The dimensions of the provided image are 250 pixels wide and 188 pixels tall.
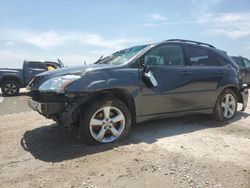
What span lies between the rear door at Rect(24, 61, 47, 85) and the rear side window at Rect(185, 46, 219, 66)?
10.5 m

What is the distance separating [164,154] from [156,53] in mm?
2095

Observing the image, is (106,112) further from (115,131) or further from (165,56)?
(165,56)

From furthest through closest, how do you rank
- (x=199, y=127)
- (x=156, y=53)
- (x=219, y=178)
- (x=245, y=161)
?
(x=199, y=127)
(x=156, y=53)
(x=245, y=161)
(x=219, y=178)

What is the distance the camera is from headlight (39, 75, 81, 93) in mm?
4982

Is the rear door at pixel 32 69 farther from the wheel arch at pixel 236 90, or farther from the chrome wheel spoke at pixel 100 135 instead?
the chrome wheel spoke at pixel 100 135

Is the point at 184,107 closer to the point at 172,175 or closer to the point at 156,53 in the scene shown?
the point at 156,53

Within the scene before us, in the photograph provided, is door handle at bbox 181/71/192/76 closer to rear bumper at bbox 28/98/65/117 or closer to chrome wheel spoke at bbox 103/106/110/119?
chrome wheel spoke at bbox 103/106/110/119

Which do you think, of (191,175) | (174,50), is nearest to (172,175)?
(191,175)

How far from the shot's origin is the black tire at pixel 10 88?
1521 centimetres

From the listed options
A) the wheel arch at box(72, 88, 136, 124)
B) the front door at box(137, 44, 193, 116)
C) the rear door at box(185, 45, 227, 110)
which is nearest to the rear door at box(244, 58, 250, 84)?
the rear door at box(185, 45, 227, 110)

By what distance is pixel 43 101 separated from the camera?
5211 millimetres

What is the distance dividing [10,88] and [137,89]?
1111 centimetres

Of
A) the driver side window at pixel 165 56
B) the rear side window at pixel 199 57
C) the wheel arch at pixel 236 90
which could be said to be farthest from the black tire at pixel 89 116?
the wheel arch at pixel 236 90

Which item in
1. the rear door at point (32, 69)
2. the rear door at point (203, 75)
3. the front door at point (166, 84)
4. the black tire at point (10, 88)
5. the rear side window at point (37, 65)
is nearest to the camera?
the front door at point (166, 84)
